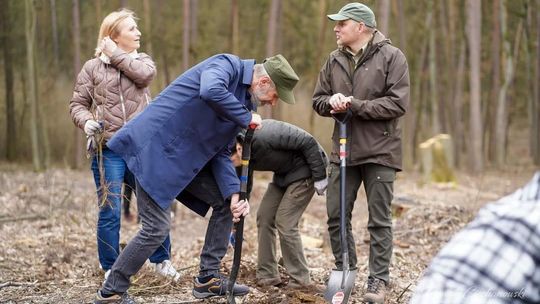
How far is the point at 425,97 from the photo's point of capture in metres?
34.6

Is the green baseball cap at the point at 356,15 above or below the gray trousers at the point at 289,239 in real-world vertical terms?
above

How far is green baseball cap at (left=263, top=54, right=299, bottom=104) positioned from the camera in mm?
5266

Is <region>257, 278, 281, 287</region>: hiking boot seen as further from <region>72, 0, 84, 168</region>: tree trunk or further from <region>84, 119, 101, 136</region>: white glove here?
<region>72, 0, 84, 168</region>: tree trunk

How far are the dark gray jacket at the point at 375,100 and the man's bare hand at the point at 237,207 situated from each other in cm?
116

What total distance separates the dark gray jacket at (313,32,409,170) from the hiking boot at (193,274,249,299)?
4.47ft

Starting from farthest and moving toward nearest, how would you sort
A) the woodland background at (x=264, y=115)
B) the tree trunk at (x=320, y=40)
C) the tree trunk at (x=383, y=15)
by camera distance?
1. the tree trunk at (x=320, y=40)
2. the tree trunk at (x=383, y=15)
3. the woodland background at (x=264, y=115)

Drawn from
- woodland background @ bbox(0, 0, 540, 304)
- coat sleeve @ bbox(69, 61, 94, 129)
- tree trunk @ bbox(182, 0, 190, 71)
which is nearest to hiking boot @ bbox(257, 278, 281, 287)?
woodland background @ bbox(0, 0, 540, 304)

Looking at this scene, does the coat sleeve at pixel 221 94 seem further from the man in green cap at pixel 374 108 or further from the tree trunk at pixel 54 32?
the tree trunk at pixel 54 32

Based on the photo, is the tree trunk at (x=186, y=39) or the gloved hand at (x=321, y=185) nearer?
the gloved hand at (x=321, y=185)

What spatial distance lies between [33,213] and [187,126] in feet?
24.5

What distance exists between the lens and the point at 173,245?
1051 centimetres

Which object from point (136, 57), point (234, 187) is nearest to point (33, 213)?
point (136, 57)

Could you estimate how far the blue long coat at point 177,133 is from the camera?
513 centimetres

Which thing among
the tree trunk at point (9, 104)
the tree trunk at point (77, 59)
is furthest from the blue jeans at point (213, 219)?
the tree trunk at point (9, 104)
